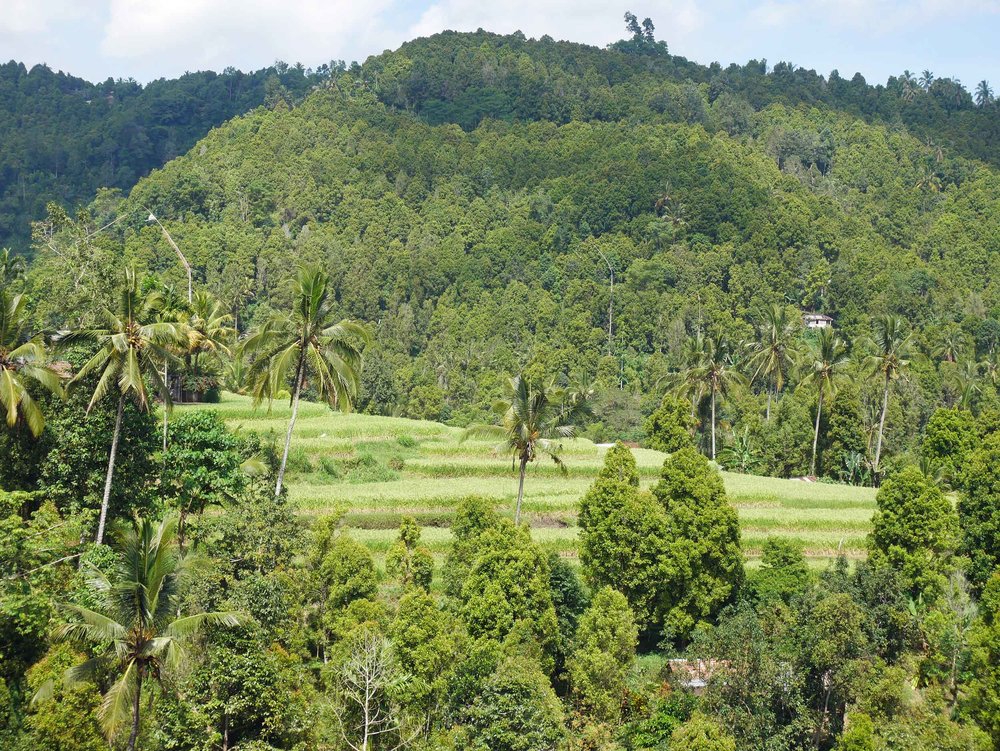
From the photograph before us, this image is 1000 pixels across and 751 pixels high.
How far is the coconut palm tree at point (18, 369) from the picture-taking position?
23625 millimetres

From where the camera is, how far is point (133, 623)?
18.0 m

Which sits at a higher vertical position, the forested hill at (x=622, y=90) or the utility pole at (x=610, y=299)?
the forested hill at (x=622, y=90)

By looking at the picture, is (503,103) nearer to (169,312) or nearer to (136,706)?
(169,312)

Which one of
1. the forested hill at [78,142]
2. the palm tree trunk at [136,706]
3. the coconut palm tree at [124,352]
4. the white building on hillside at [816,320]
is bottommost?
the palm tree trunk at [136,706]

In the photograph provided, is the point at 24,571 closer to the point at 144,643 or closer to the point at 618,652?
the point at 144,643

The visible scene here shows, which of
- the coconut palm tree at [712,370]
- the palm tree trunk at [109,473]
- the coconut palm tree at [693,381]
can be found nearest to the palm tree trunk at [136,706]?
the palm tree trunk at [109,473]

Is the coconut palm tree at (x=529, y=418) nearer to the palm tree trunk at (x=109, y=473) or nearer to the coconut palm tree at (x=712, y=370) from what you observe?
the palm tree trunk at (x=109, y=473)

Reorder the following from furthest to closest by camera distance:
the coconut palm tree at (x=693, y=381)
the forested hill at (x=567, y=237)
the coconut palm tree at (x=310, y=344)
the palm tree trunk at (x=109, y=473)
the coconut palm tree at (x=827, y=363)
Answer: the forested hill at (x=567, y=237), the coconut palm tree at (x=693, y=381), the coconut palm tree at (x=827, y=363), the coconut palm tree at (x=310, y=344), the palm tree trunk at (x=109, y=473)

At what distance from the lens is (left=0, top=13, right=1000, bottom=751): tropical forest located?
71.6 ft

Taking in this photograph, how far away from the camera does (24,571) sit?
2048 cm

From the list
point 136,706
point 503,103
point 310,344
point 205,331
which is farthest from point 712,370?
point 503,103

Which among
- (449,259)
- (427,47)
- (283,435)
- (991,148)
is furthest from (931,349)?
(427,47)

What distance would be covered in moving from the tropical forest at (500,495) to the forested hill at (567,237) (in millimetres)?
592

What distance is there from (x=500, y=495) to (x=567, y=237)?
255ft
